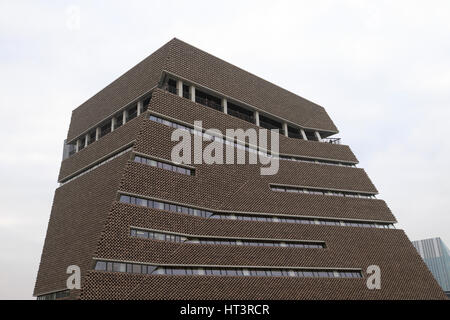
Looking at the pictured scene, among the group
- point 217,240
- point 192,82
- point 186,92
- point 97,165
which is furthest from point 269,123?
point 97,165

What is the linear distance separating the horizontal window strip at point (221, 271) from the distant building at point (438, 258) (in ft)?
497

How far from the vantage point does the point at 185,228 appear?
4178cm

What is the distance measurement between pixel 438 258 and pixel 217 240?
169 meters

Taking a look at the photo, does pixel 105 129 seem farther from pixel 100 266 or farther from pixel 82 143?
pixel 100 266

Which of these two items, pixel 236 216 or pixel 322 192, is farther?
pixel 322 192

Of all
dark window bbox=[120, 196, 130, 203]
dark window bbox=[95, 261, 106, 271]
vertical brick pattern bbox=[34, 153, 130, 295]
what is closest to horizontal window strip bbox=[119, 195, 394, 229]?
dark window bbox=[120, 196, 130, 203]

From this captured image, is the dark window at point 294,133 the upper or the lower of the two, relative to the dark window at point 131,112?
upper

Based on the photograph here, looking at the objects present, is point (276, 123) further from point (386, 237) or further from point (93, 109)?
point (93, 109)

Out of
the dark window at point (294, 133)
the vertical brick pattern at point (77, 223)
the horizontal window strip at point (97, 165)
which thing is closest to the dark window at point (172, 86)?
the horizontal window strip at point (97, 165)

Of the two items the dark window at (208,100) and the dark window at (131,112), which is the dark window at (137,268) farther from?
the dark window at (208,100)

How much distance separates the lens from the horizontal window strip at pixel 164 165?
4241 cm

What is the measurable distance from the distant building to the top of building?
145879 millimetres

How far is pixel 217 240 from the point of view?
43.5 meters

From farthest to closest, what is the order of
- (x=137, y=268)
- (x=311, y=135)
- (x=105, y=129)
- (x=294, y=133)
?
(x=311, y=135) → (x=294, y=133) → (x=105, y=129) → (x=137, y=268)
